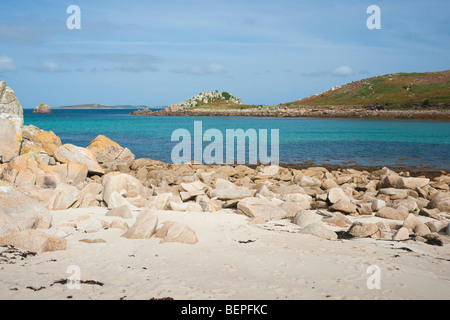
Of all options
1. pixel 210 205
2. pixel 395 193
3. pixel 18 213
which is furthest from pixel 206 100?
pixel 18 213

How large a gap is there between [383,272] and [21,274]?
188 inches

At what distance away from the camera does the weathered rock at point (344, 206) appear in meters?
9.52

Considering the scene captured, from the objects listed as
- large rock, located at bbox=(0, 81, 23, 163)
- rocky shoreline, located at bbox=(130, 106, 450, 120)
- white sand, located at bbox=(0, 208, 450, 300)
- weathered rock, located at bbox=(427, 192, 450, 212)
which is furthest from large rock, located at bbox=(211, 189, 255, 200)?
rocky shoreline, located at bbox=(130, 106, 450, 120)

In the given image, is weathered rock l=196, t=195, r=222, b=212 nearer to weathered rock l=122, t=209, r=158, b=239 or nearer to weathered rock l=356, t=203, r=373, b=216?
weathered rock l=122, t=209, r=158, b=239

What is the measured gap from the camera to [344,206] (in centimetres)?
960

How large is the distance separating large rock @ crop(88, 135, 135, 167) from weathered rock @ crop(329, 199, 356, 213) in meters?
9.67

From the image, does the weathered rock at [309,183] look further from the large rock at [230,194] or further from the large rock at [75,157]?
the large rock at [75,157]

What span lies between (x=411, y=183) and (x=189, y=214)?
7.34 meters

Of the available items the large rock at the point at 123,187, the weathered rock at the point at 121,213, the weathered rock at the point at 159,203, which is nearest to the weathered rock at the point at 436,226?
the weathered rock at the point at 159,203

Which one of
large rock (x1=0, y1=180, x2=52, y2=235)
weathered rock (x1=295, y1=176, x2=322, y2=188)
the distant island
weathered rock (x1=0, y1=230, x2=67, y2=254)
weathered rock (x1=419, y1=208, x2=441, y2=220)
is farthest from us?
the distant island

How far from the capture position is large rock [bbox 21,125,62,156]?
48.0ft
